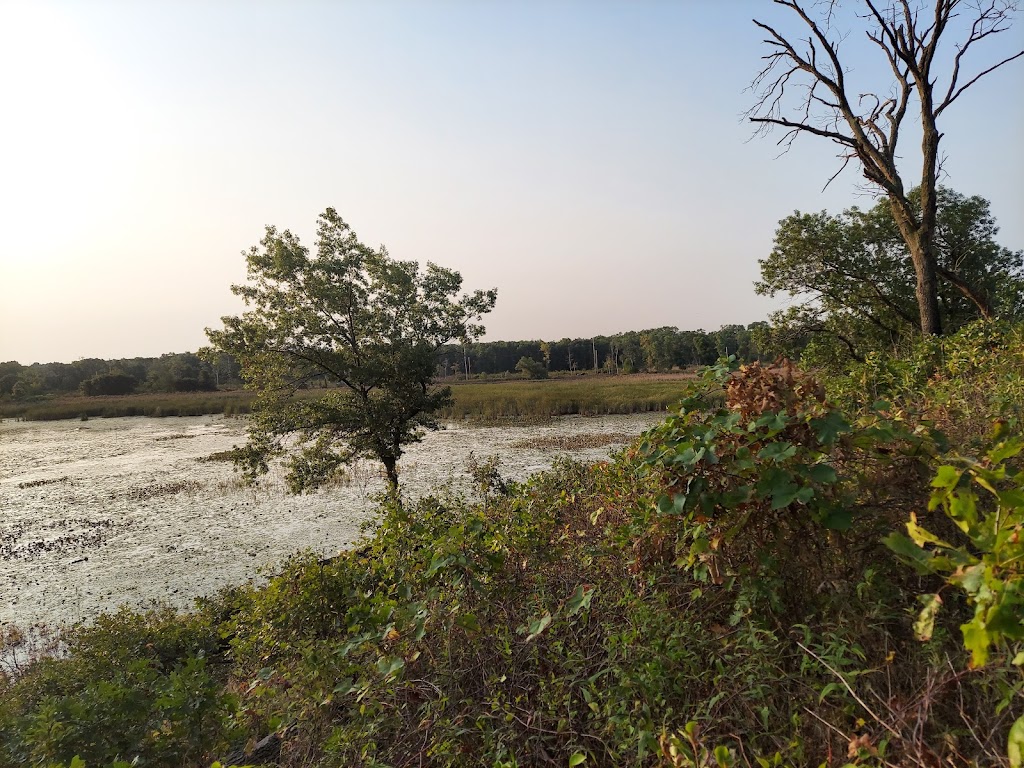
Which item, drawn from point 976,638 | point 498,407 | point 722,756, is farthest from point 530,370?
point 976,638

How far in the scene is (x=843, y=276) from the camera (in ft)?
43.0

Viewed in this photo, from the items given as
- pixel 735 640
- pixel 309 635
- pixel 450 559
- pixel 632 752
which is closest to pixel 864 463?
pixel 735 640

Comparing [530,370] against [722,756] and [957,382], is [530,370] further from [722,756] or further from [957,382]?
[722,756]

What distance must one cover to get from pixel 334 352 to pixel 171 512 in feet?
20.1

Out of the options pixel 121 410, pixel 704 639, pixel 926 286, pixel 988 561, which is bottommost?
pixel 121 410

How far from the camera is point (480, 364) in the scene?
319 ft

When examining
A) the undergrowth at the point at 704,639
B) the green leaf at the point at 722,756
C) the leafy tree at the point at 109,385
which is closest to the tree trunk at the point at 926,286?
the undergrowth at the point at 704,639

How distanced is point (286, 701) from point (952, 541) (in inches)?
121

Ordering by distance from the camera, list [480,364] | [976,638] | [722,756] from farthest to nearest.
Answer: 1. [480,364]
2. [722,756]
3. [976,638]

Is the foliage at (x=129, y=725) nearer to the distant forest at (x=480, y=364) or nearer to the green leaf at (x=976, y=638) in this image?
the green leaf at (x=976, y=638)

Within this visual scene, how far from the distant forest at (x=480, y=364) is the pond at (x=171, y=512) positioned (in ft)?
106

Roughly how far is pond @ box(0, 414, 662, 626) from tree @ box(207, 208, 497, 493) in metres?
1.67

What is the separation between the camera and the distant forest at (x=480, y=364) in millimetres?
63812

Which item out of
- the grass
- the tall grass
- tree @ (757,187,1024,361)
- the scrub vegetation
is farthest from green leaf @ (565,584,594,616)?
the tall grass
